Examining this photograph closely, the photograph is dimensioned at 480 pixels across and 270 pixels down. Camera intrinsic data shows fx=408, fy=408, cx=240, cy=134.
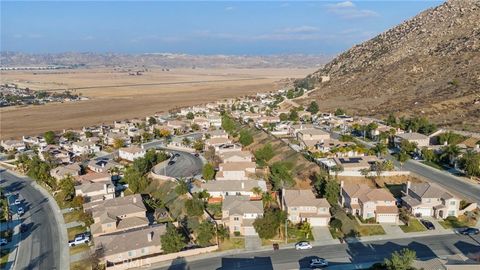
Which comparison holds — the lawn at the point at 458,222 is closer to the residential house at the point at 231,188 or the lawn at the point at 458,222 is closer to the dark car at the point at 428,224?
the dark car at the point at 428,224

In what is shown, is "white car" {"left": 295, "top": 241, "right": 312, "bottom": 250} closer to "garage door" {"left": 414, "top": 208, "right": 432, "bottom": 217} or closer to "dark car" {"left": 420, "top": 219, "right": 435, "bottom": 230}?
"dark car" {"left": 420, "top": 219, "right": 435, "bottom": 230}

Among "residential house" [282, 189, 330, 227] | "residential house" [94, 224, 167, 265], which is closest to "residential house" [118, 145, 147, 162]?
"residential house" [94, 224, 167, 265]

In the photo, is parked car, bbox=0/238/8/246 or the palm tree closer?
parked car, bbox=0/238/8/246

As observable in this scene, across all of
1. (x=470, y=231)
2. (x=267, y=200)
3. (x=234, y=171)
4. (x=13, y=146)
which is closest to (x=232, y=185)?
(x=234, y=171)

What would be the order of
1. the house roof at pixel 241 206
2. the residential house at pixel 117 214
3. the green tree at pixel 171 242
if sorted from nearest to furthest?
the green tree at pixel 171 242
the house roof at pixel 241 206
the residential house at pixel 117 214

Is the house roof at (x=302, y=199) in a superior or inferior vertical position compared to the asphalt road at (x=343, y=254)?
superior

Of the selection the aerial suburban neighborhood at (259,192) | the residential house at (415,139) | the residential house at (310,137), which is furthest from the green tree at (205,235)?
the residential house at (415,139)

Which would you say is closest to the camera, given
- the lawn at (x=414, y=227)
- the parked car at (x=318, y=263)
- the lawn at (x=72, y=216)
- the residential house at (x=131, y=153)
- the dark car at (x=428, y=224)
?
the parked car at (x=318, y=263)
